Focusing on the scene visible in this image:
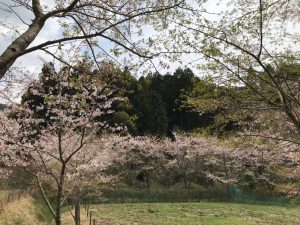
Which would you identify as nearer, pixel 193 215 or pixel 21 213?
pixel 21 213

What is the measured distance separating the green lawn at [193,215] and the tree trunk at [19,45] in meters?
16.3

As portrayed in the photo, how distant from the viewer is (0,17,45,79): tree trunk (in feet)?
13.5

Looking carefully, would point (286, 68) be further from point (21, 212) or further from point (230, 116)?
point (21, 212)

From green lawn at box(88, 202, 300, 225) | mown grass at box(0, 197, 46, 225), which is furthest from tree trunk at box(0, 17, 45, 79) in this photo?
green lawn at box(88, 202, 300, 225)

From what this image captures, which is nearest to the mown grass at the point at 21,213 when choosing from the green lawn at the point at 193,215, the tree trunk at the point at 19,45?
the green lawn at the point at 193,215

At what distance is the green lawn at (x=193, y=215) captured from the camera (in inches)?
805

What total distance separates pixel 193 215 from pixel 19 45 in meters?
19.9

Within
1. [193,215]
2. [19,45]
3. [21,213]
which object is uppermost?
[19,45]

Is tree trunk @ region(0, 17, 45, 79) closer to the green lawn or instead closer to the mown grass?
the mown grass

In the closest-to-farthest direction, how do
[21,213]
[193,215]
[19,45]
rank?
[19,45] < [21,213] < [193,215]

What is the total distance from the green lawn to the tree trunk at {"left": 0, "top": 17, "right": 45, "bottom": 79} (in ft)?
53.3

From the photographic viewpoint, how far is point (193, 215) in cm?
2255

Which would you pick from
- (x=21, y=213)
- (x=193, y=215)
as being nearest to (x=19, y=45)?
(x=21, y=213)

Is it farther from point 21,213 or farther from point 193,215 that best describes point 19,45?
point 193,215
